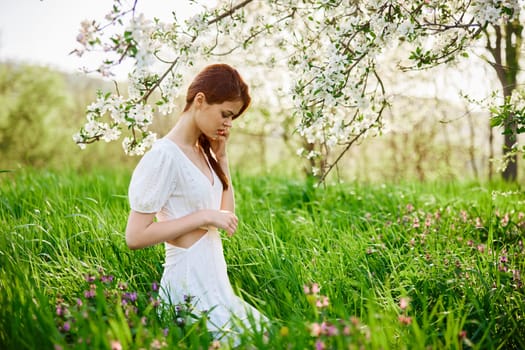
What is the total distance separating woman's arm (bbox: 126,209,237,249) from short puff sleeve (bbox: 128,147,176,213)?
6 centimetres

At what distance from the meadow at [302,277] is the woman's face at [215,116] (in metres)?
0.83

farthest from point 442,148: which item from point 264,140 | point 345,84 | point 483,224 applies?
point 345,84

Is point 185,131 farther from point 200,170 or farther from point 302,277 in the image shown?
point 302,277

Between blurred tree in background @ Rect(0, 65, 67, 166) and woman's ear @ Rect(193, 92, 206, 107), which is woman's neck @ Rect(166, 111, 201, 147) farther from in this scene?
blurred tree in background @ Rect(0, 65, 67, 166)

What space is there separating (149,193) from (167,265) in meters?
0.47

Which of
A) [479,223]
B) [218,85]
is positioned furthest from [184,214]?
[479,223]

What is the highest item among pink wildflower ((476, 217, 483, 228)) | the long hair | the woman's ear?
the long hair

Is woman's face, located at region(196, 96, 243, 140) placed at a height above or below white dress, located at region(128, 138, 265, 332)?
above

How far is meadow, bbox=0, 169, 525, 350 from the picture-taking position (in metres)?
2.11

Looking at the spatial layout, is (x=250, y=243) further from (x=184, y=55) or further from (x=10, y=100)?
(x=10, y=100)

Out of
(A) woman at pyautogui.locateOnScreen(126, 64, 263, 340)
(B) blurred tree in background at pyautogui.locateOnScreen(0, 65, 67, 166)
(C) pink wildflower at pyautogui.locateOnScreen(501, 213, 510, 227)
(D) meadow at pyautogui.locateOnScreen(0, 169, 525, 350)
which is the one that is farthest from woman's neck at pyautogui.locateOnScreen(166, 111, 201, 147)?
(B) blurred tree in background at pyautogui.locateOnScreen(0, 65, 67, 166)

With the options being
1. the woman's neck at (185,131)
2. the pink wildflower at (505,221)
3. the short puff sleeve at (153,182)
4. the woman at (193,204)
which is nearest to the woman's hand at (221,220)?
the woman at (193,204)

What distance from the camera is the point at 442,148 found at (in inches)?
376

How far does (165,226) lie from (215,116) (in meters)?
0.64
